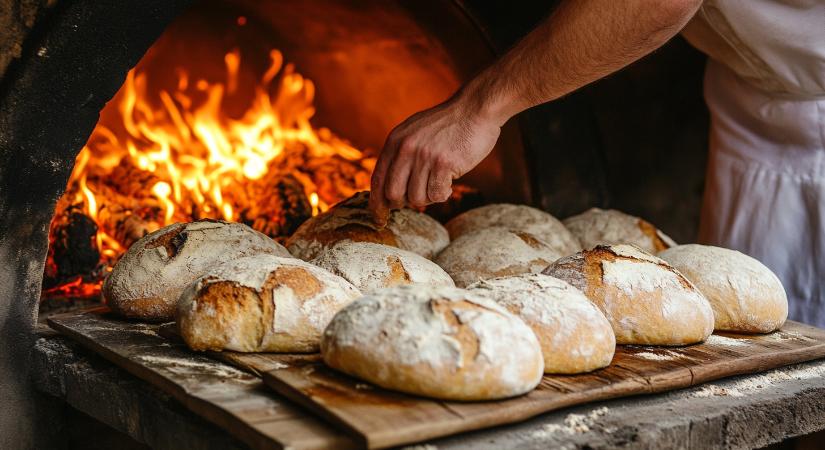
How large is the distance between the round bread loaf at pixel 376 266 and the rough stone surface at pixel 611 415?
0.54 m

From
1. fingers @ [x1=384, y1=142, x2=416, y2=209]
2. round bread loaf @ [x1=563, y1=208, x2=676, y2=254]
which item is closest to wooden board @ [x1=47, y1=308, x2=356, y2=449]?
fingers @ [x1=384, y1=142, x2=416, y2=209]

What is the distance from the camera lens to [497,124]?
7.06 feet

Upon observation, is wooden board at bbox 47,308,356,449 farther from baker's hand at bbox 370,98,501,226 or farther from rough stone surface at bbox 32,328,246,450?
baker's hand at bbox 370,98,501,226

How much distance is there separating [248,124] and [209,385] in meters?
2.27

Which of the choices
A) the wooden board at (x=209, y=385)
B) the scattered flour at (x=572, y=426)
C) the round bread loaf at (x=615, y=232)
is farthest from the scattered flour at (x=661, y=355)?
the round bread loaf at (x=615, y=232)

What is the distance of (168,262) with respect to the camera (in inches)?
82.0

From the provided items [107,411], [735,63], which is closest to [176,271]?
[107,411]

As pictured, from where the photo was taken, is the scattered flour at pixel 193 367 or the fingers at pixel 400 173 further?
the fingers at pixel 400 173

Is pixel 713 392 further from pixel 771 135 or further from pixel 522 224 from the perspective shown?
pixel 771 135

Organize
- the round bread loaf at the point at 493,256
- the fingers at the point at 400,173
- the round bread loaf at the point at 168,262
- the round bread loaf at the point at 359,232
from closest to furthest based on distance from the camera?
the round bread loaf at the point at 168,262 < the fingers at the point at 400,173 < the round bread loaf at the point at 493,256 < the round bread loaf at the point at 359,232

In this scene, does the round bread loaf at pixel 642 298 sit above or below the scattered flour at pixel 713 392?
above

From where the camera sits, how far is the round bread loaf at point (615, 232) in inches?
114

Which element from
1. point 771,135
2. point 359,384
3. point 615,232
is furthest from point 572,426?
point 771,135

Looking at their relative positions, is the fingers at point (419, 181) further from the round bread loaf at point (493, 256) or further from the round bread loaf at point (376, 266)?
the round bread loaf at point (493, 256)
